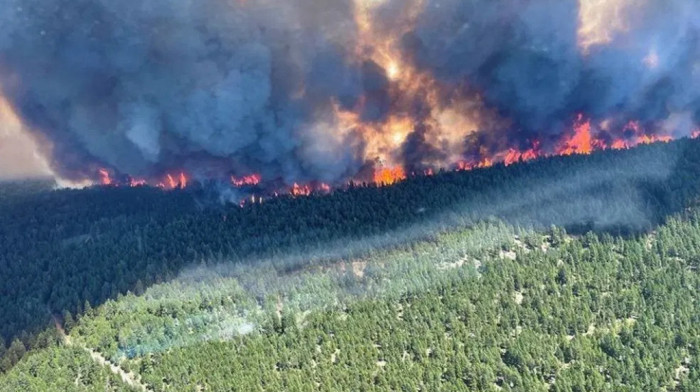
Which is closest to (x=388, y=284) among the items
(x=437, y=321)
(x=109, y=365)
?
(x=437, y=321)

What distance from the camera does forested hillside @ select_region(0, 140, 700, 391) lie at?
122938 millimetres

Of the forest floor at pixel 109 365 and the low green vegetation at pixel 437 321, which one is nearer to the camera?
the low green vegetation at pixel 437 321

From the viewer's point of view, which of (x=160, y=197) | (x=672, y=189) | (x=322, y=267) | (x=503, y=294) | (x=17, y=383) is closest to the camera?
(x=17, y=383)

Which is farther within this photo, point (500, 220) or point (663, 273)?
point (500, 220)

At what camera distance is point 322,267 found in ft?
470

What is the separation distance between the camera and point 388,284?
5413 inches

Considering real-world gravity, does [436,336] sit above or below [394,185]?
below

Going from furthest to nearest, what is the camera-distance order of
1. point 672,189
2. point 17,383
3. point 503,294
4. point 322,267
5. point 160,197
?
1. point 160,197
2. point 672,189
3. point 322,267
4. point 503,294
5. point 17,383

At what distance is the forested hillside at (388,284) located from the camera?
12294cm

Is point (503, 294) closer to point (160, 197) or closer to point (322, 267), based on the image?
point (322, 267)

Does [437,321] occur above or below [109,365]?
above

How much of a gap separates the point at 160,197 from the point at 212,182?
27.3ft

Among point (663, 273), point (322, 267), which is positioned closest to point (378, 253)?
point (322, 267)

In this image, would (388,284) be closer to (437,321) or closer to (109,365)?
(437,321)
